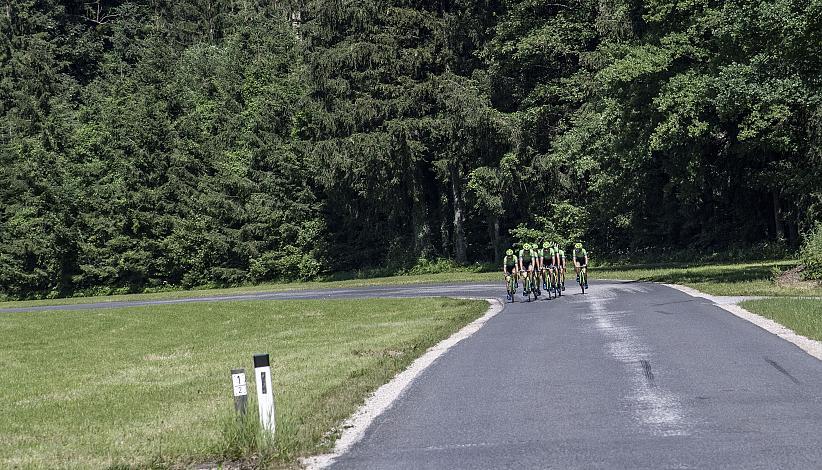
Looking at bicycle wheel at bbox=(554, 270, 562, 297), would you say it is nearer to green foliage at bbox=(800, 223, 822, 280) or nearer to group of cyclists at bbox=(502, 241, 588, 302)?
group of cyclists at bbox=(502, 241, 588, 302)

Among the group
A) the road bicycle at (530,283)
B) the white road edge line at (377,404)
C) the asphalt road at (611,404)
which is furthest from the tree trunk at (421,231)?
the asphalt road at (611,404)

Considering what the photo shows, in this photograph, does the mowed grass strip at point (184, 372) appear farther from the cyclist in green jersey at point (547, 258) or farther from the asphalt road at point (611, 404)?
the cyclist in green jersey at point (547, 258)

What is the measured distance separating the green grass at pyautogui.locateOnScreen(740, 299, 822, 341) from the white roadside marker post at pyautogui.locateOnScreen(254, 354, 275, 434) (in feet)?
33.6

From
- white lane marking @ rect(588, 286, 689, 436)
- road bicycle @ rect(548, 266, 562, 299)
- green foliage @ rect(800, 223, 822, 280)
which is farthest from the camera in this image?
road bicycle @ rect(548, 266, 562, 299)

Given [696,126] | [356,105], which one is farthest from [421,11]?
[696,126]

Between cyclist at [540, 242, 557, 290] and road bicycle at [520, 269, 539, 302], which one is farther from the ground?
cyclist at [540, 242, 557, 290]

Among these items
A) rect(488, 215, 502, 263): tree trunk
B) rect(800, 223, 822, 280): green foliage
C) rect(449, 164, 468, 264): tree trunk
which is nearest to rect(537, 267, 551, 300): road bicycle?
rect(800, 223, 822, 280): green foliage

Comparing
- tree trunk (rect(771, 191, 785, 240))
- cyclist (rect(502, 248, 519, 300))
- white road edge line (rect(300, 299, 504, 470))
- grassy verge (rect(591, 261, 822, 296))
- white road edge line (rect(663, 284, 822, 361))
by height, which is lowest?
white road edge line (rect(663, 284, 822, 361))

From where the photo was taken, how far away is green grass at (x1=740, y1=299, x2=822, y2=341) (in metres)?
17.3

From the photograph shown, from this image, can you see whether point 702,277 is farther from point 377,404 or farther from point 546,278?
point 377,404

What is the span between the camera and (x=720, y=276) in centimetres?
3550

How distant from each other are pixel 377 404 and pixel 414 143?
42.4 metres

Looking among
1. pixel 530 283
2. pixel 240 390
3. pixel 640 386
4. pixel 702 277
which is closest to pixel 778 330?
pixel 640 386

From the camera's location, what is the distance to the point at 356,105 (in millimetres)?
54750
